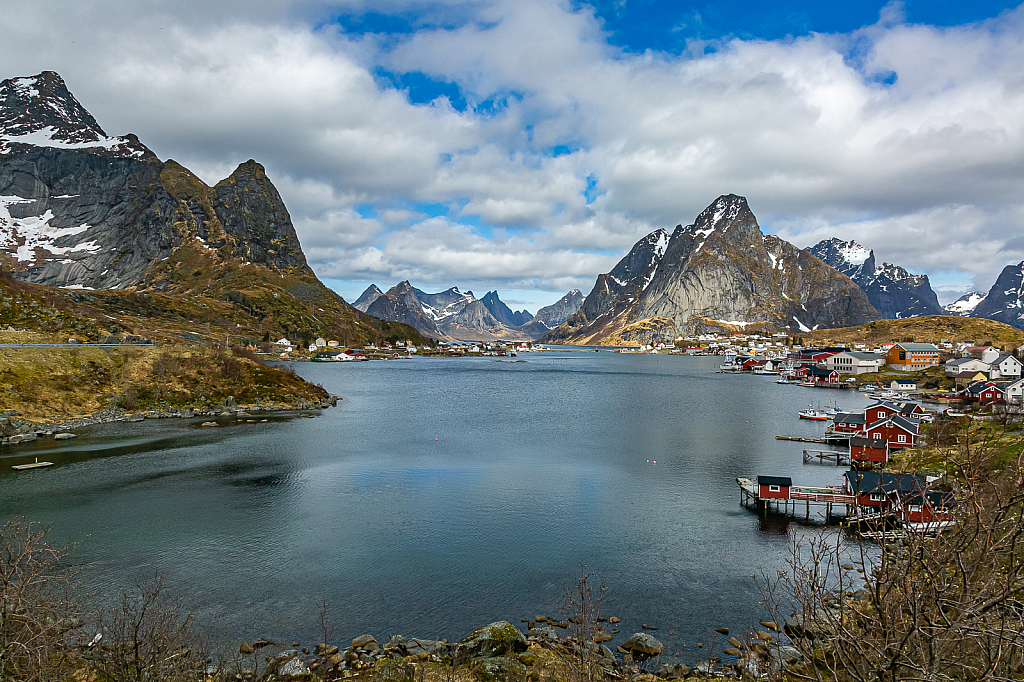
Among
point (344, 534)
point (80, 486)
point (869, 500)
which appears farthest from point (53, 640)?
point (869, 500)

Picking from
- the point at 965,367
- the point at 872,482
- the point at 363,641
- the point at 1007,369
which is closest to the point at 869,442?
the point at 872,482

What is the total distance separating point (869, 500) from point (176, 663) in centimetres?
4580

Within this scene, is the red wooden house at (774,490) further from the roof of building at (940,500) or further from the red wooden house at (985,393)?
the red wooden house at (985,393)

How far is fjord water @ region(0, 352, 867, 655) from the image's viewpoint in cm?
2970

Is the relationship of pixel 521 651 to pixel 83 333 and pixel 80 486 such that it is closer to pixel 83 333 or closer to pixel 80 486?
pixel 80 486

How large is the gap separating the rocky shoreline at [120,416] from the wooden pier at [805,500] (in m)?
71.3

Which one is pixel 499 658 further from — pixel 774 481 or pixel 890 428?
pixel 890 428

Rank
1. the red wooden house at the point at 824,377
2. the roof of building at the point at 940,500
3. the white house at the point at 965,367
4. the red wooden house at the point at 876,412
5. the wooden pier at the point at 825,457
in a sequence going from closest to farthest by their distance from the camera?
the roof of building at the point at 940,500
the wooden pier at the point at 825,457
the red wooden house at the point at 876,412
the white house at the point at 965,367
the red wooden house at the point at 824,377

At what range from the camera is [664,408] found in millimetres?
106188

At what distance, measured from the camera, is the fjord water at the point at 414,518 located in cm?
2970

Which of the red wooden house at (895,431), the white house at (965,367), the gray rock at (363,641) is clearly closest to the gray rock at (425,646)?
the gray rock at (363,641)

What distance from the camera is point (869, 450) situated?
60.6m

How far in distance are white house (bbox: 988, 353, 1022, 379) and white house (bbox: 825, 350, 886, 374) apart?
42.2 meters

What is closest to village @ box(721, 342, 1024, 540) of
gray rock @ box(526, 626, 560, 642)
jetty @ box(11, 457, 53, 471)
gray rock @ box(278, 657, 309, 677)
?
gray rock @ box(526, 626, 560, 642)
